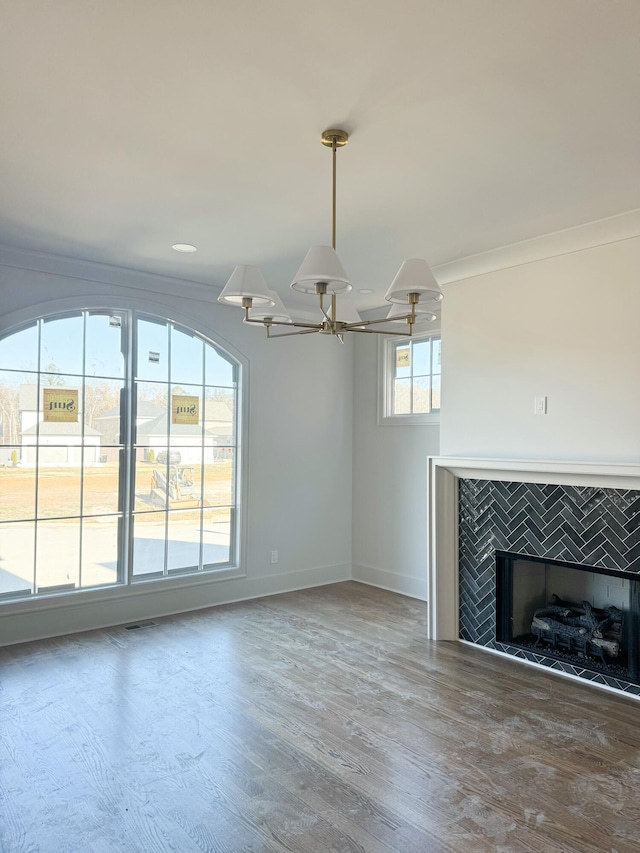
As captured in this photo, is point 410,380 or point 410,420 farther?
point 410,380

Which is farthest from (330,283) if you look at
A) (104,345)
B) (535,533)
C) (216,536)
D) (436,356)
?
(216,536)

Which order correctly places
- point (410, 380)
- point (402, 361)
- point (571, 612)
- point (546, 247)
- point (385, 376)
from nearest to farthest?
point (546, 247) < point (571, 612) < point (410, 380) < point (402, 361) < point (385, 376)

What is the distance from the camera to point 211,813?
2230 millimetres

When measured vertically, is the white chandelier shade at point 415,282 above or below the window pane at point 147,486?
above

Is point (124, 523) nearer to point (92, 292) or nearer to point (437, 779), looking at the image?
point (92, 292)

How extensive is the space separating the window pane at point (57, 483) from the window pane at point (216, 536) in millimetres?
1125

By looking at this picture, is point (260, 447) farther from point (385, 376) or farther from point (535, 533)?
point (535, 533)

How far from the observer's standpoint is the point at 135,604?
4617mm

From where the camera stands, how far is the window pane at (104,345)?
4488 mm

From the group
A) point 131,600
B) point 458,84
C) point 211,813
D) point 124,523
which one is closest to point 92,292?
point 124,523

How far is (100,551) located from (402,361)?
3205 mm

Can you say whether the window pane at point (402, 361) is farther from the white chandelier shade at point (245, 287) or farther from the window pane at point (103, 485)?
the white chandelier shade at point (245, 287)

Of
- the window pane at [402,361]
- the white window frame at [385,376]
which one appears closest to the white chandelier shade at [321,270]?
the window pane at [402,361]

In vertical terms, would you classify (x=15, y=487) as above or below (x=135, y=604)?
above
